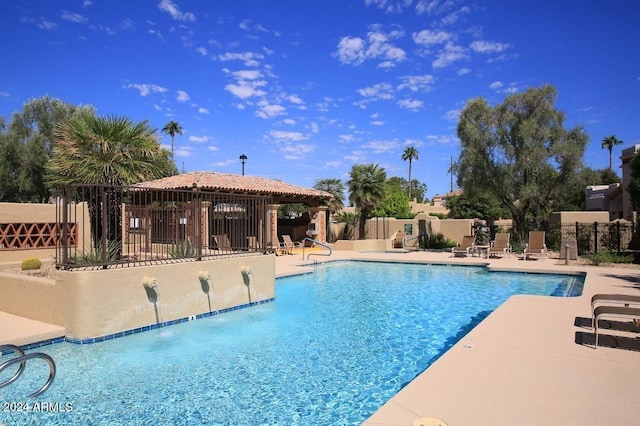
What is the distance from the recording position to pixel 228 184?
65.7ft

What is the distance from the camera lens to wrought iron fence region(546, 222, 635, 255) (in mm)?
17594

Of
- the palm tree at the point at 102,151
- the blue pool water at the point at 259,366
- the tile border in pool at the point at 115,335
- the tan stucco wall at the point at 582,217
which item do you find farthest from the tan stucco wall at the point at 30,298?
the tan stucco wall at the point at 582,217

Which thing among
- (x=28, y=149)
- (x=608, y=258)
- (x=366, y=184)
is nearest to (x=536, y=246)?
(x=608, y=258)

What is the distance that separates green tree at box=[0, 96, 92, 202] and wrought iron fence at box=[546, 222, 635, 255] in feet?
90.8

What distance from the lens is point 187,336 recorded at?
7.14m

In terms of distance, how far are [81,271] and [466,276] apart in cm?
1174

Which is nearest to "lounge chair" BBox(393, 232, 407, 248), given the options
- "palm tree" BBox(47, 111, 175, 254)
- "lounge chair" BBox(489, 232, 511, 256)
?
"lounge chair" BBox(489, 232, 511, 256)

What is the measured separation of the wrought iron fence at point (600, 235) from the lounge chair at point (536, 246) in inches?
88.3

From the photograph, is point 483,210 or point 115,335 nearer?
point 115,335

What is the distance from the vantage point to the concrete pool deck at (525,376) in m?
3.38

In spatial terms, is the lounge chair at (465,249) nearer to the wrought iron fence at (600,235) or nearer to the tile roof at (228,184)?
the wrought iron fence at (600,235)

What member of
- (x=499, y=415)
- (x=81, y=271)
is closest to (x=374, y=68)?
(x=81, y=271)

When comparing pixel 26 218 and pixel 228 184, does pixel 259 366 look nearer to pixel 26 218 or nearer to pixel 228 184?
pixel 26 218

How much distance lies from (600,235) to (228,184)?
55.1 ft
